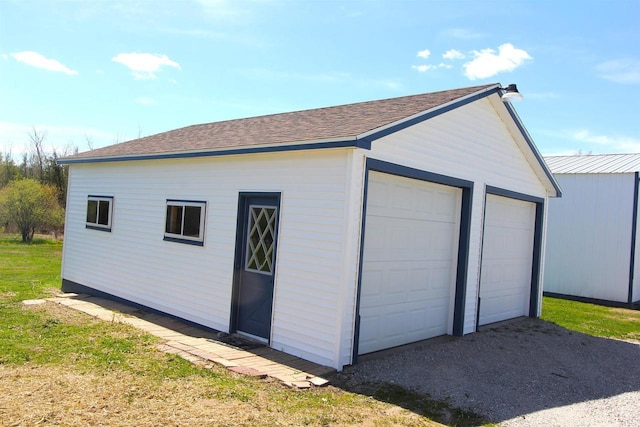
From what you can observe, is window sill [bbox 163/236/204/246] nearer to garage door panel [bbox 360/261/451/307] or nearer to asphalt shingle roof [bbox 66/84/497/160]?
asphalt shingle roof [bbox 66/84/497/160]

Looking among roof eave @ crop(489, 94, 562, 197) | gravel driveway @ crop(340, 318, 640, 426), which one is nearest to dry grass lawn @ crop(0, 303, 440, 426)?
gravel driveway @ crop(340, 318, 640, 426)

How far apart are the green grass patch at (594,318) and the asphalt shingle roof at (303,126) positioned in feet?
17.5

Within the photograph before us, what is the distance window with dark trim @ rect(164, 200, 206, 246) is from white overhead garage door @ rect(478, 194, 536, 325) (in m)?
5.03

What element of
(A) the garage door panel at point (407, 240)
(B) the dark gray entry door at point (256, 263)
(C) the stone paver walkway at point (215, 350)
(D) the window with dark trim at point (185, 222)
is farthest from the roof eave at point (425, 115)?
(D) the window with dark trim at point (185, 222)

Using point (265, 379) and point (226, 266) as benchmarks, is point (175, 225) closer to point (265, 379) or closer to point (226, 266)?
point (226, 266)

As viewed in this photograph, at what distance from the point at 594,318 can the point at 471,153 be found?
579cm

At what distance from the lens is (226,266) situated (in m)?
7.75

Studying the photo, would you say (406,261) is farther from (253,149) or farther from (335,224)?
(253,149)

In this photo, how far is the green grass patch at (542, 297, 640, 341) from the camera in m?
9.93

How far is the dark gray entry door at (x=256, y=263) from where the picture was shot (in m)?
7.20

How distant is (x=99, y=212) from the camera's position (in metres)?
10.7

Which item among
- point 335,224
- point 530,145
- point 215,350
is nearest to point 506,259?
point 530,145

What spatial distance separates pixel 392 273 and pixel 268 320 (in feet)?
6.17

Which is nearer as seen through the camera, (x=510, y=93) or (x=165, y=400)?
(x=165, y=400)
